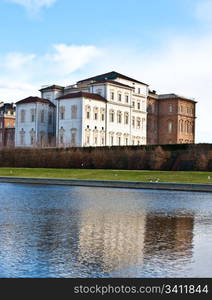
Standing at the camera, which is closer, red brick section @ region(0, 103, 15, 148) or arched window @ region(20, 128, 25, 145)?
arched window @ region(20, 128, 25, 145)

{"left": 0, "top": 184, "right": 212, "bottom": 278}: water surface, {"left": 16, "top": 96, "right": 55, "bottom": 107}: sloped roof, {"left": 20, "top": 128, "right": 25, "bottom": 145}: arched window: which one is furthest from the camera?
{"left": 20, "top": 128, "right": 25, "bottom": 145}: arched window

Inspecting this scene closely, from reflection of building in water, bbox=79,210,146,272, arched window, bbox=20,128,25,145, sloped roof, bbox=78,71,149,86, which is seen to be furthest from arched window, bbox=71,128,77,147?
reflection of building in water, bbox=79,210,146,272

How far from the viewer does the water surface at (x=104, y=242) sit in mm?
8688

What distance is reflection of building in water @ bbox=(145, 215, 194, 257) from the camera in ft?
34.9

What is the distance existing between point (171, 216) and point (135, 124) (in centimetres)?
7921

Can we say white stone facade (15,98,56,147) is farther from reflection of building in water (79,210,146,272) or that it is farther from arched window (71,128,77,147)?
reflection of building in water (79,210,146,272)

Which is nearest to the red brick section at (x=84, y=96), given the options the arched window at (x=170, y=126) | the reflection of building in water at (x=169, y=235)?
the arched window at (x=170, y=126)

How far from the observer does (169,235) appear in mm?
12977

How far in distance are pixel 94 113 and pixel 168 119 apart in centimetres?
2356

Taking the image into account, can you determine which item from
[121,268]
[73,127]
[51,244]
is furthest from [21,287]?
[73,127]

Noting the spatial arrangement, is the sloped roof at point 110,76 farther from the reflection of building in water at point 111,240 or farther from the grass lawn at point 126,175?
the reflection of building in water at point 111,240

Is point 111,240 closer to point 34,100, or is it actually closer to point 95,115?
point 95,115

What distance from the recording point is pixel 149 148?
58000 mm

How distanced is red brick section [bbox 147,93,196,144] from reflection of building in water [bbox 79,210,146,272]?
86.2 m
